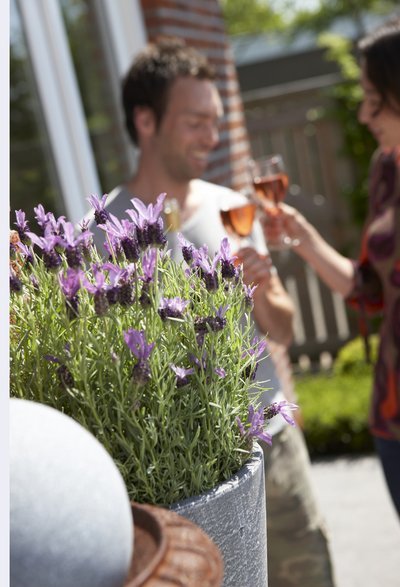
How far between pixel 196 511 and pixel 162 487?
0.04 metres

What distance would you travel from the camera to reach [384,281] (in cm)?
295

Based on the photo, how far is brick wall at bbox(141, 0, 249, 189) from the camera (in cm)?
474

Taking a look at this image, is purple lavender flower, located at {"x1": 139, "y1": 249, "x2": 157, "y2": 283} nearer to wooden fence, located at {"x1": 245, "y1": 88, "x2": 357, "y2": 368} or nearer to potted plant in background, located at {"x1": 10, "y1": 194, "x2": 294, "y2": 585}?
potted plant in background, located at {"x1": 10, "y1": 194, "x2": 294, "y2": 585}

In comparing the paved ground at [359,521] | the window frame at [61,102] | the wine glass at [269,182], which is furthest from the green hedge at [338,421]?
the wine glass at [269,182]

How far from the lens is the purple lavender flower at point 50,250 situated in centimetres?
97

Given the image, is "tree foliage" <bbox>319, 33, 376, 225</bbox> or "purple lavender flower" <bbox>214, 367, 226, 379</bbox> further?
"tree foliage" <bbox>319, 33, 376, 225</bbox>

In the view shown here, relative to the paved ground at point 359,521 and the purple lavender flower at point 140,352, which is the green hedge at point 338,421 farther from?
the purple lavender flower at point 140,352

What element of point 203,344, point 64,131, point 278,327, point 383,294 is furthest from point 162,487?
point 64,131

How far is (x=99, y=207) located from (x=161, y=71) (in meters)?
1.83

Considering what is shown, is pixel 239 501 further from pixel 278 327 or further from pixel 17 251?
pixel 278 327

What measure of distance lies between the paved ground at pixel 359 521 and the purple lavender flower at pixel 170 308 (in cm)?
315

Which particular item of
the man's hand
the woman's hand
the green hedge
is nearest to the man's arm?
the woman's hand

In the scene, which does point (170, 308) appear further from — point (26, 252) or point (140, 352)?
point (26, 252)

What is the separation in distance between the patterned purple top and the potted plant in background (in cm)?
189
